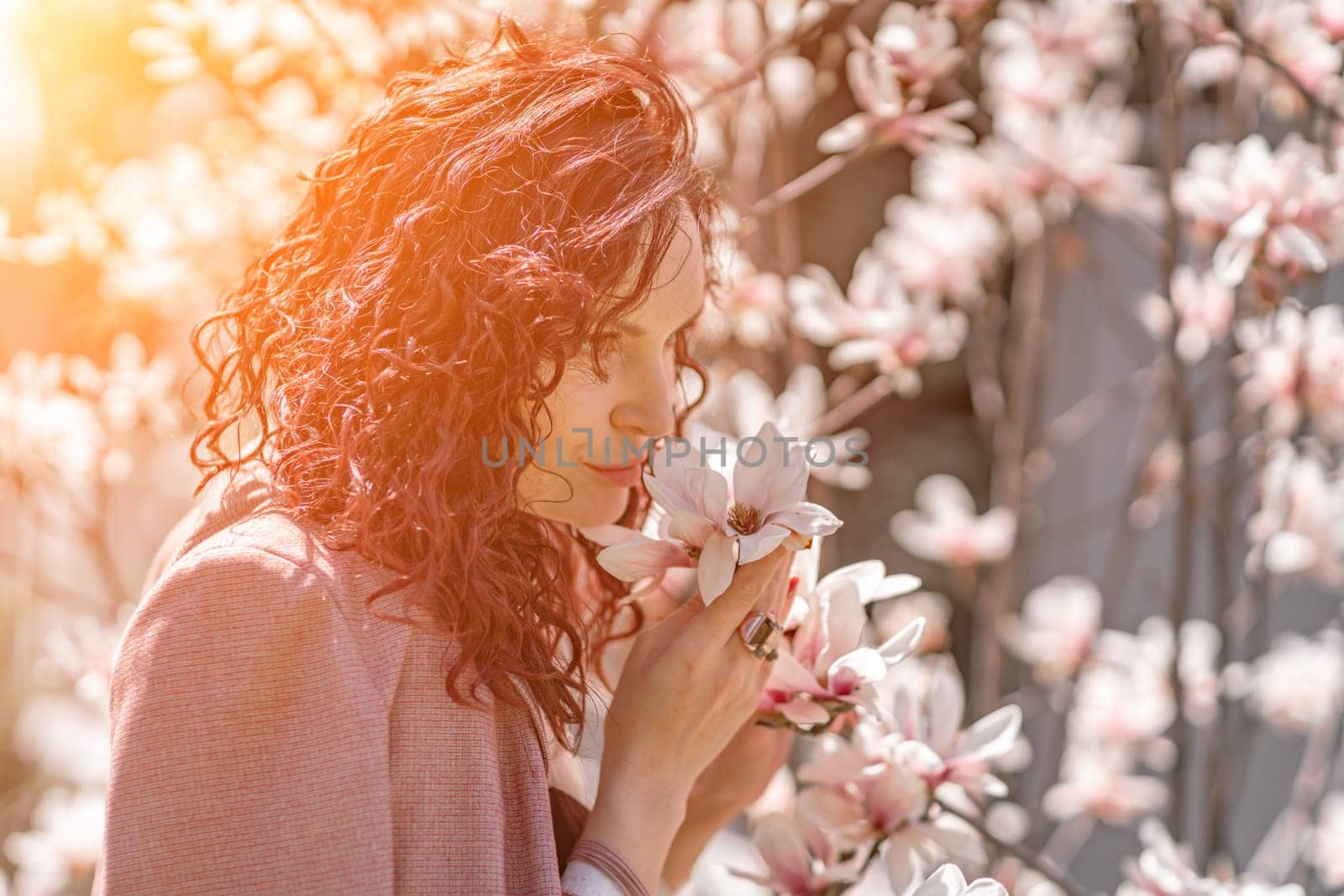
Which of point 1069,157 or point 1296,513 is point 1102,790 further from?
point 1069,157

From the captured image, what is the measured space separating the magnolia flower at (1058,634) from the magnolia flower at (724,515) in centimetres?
90

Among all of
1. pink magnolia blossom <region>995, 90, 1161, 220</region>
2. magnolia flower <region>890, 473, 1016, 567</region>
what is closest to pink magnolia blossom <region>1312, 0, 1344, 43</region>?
pink magnolia blossom <region>995, 90, 1161, 220</region>

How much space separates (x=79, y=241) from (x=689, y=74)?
74cm

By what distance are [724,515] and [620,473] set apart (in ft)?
0.41

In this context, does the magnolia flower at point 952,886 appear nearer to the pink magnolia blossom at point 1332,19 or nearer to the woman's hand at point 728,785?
the woman's hand at point 728,785

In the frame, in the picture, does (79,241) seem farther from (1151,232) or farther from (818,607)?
(1151,232)

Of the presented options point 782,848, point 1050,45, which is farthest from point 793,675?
point 1050,45

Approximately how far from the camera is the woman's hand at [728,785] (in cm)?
91

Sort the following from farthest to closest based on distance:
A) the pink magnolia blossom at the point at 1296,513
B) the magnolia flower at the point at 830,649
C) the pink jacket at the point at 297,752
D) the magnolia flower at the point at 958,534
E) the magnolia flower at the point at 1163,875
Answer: the magnolia flower at the point at 958,534 < the pink magnolia blossom at the point at 1296,513 < the magnolia flower at the point at 1163,875 < the magnolia flower at the point at 830,649 < the pink jacket at the point at 297,752

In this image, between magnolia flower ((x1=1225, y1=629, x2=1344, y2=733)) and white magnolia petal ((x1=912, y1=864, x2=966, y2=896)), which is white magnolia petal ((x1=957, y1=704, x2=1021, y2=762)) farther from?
magnolia flower ((x1=1225, y1=629, x2=1344, y2=733))

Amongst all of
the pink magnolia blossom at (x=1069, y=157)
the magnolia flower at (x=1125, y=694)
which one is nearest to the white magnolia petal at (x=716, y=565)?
the pink magnolia blossom at (x=1069, y=157)

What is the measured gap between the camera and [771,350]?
168 cm

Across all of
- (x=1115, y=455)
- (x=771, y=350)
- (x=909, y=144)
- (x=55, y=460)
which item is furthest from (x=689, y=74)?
(x=1115, y=455)

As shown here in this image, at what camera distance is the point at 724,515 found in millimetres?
662
